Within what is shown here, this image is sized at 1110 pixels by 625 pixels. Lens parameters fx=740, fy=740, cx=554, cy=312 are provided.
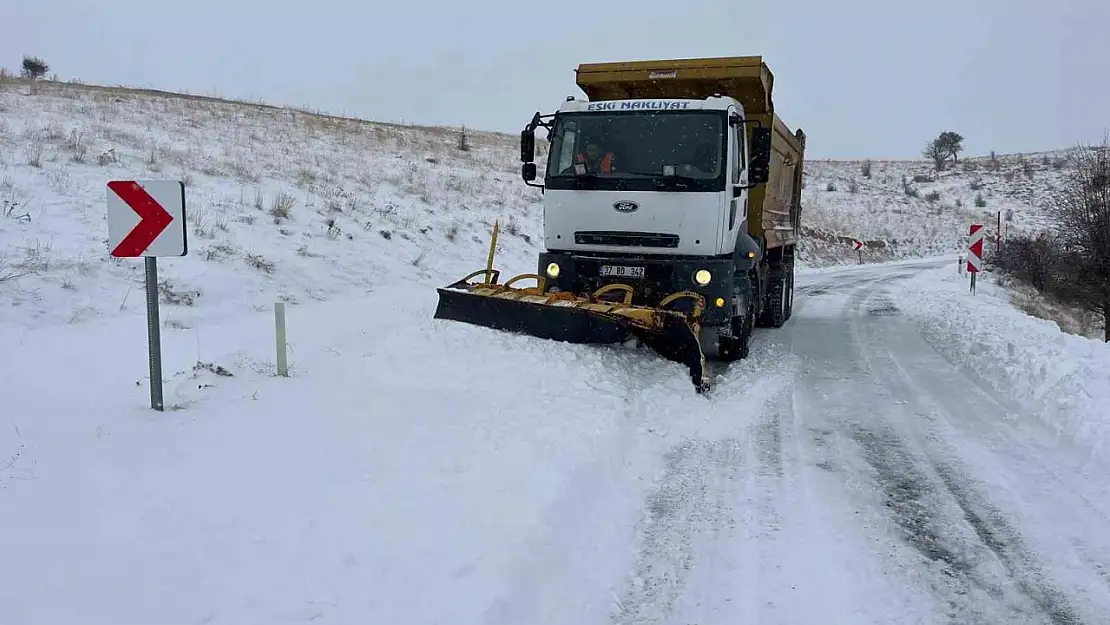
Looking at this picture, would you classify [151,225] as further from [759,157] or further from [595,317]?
[759,157]

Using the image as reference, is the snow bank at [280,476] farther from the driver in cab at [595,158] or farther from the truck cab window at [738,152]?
the truck cab window at [738,152]

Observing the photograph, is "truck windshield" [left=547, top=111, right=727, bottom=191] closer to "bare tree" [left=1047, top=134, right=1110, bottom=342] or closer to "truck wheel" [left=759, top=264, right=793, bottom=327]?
"truck wheel" [left=759, top=264, right=793, bottom=327]

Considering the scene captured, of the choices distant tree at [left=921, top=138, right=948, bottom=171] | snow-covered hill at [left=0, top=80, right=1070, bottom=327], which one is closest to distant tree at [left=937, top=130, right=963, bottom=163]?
distant tree at [left=921, top=138, right=948, bottom=171]

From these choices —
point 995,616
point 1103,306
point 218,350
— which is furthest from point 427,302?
point 1103,306

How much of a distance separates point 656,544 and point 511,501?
0.84 metres

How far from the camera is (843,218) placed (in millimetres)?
42719

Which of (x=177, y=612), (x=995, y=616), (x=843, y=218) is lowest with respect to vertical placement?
(x=995, y=616)

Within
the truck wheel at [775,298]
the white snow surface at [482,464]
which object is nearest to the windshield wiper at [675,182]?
the white snow surface at [482,464]

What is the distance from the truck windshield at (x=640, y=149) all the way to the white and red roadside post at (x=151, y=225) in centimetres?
446

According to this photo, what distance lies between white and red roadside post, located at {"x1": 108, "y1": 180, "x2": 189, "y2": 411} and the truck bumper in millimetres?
4488

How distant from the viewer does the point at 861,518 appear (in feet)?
14.5

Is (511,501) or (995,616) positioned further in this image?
(511,501)


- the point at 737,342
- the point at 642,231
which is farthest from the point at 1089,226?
the point at 642,231

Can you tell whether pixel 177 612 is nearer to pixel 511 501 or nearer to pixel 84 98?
pixel 511 501
